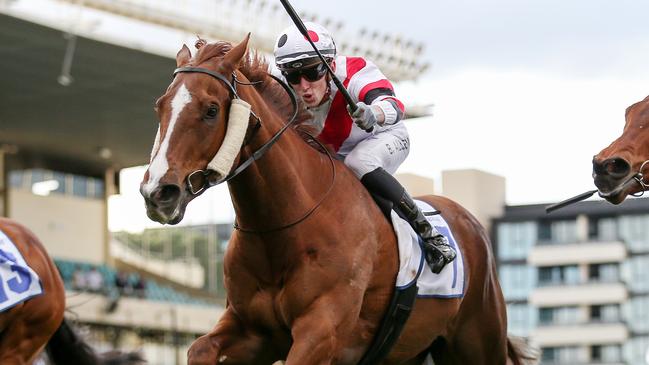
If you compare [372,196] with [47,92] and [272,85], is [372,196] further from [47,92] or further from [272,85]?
[47,92]

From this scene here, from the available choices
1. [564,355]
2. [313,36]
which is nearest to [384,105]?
[313,36]

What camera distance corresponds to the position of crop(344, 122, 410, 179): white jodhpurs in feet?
20.8

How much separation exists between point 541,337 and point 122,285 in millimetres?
11383

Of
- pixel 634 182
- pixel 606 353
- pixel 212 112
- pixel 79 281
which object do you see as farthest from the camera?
pixel 79 281

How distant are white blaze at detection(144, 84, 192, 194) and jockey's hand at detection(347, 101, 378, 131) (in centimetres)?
98

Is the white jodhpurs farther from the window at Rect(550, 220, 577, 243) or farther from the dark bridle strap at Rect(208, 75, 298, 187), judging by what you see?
the window at Rect(550, 220, 577, 243)

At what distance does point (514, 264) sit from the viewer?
2467 centimetres

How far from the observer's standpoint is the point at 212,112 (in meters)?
5.30

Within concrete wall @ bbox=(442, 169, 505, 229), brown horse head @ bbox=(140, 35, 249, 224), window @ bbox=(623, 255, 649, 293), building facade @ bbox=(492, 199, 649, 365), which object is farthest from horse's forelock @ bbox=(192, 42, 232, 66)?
window @ bbox=(623, 255, 649, 293)

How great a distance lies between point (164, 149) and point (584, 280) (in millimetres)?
23551

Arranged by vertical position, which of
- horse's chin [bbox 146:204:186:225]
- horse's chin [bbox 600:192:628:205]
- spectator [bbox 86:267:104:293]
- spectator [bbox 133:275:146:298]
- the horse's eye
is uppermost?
the horse's eye

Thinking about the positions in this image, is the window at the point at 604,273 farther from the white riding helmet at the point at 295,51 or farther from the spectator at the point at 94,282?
the white riding helmet at the point at 295,51

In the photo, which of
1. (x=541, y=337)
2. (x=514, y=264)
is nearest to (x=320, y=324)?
(x=514, y=264)

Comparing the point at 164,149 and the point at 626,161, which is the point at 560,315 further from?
the point at 164,149
